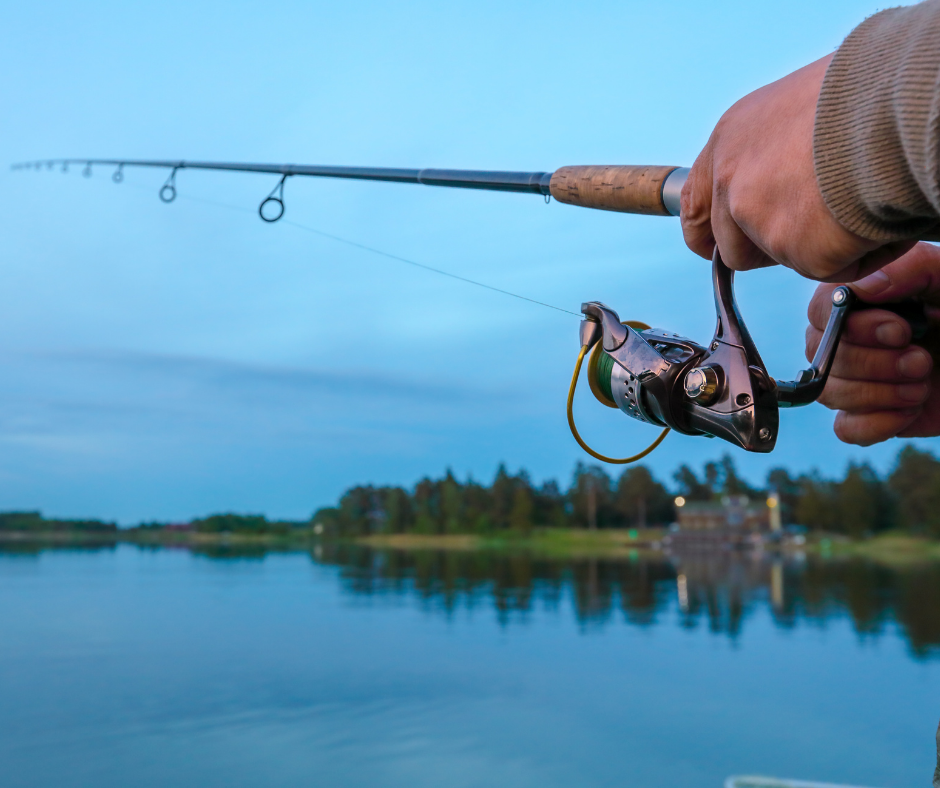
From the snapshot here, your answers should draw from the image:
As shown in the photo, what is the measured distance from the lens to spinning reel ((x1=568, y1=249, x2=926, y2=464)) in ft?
3.46

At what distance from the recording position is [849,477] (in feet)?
179

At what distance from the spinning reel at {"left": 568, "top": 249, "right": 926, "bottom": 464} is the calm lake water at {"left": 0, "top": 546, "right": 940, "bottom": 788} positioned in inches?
624

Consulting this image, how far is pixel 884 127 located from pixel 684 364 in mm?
508

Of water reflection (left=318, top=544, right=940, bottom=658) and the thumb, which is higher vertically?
the thumb

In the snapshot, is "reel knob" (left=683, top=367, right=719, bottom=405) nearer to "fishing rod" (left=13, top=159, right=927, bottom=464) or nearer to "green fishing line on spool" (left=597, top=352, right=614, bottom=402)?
"fishing rod" (left=13, top=159, right=927, bottom=464)

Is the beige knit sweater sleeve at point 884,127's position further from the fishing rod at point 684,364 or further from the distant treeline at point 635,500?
the distant treeline at point 635,500

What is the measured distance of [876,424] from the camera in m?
1.36

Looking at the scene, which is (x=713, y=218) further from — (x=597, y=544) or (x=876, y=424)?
(x=597, y=544)

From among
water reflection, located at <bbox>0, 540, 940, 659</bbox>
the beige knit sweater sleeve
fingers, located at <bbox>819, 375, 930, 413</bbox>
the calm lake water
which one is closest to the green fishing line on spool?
fingers, located at <bbox>819, 375, 930, 413</bbox>

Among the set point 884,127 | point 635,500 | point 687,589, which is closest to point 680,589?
point 687,589

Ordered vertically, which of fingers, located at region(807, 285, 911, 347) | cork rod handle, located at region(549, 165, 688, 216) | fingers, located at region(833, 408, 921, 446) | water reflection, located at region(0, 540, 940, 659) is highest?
cork rod handle, located at region(549, 165, 688, 216)

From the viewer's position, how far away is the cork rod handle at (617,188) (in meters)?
1.34

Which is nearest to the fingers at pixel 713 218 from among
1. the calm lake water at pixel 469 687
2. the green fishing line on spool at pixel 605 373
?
the green fishing line on spool at pixel 605 373

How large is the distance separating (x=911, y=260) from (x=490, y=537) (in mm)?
70269
